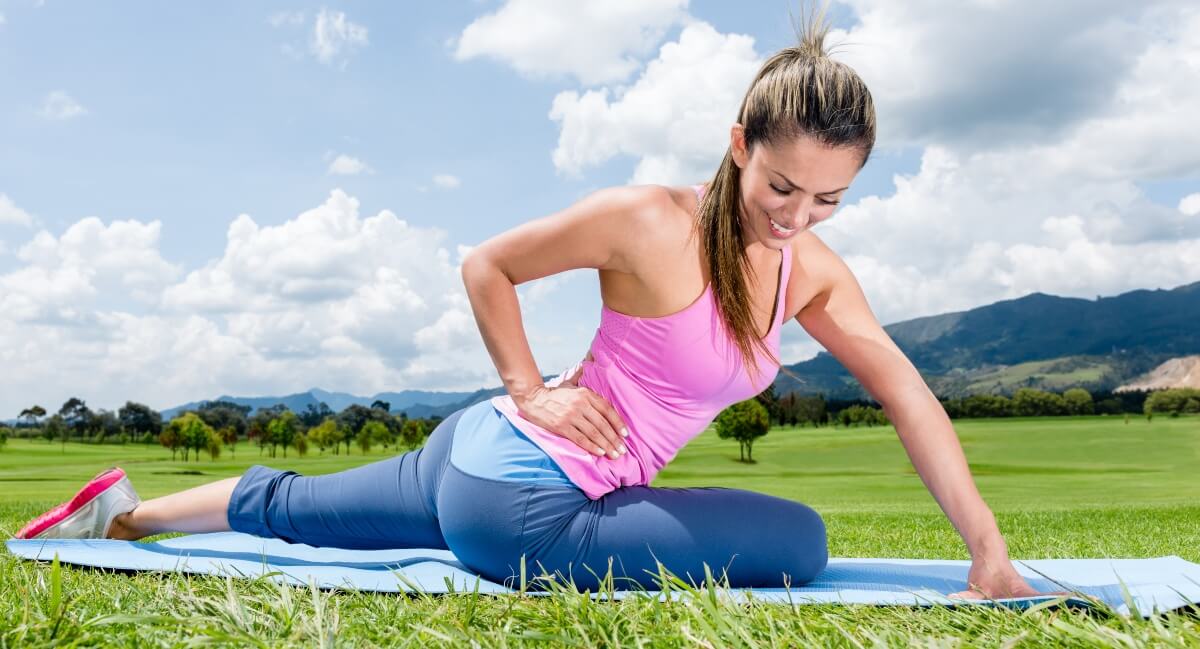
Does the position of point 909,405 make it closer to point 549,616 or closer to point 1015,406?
Answer: point 549,616

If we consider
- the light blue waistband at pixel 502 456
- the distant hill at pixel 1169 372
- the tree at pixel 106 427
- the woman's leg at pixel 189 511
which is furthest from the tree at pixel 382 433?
the distant hill at pixel 1169 372

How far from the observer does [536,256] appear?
2.56 metres

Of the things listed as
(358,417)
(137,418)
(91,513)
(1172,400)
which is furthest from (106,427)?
(1172,400)

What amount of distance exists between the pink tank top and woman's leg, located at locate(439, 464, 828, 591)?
0.32ft

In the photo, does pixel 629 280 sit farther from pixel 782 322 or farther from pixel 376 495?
pixel 376 495

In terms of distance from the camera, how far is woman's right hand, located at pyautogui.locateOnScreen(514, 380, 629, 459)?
8.15 feet

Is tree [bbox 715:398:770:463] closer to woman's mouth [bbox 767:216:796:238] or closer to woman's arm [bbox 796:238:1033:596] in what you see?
woman's arm [bbox 796:238:1033:596]

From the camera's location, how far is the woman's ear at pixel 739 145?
2.45 m

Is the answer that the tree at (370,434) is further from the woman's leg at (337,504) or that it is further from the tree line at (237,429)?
the woman's leg at (337,504)

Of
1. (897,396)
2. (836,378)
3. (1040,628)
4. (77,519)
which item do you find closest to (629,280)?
(897,396)

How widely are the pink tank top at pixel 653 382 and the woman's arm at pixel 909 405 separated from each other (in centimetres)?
29

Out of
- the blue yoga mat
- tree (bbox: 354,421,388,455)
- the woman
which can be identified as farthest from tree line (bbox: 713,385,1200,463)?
the woman

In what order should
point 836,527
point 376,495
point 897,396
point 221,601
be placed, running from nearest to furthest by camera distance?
point 221,601 < point 897,396 < point 376,495 < point 836,527

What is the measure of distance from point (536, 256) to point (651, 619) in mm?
1240
